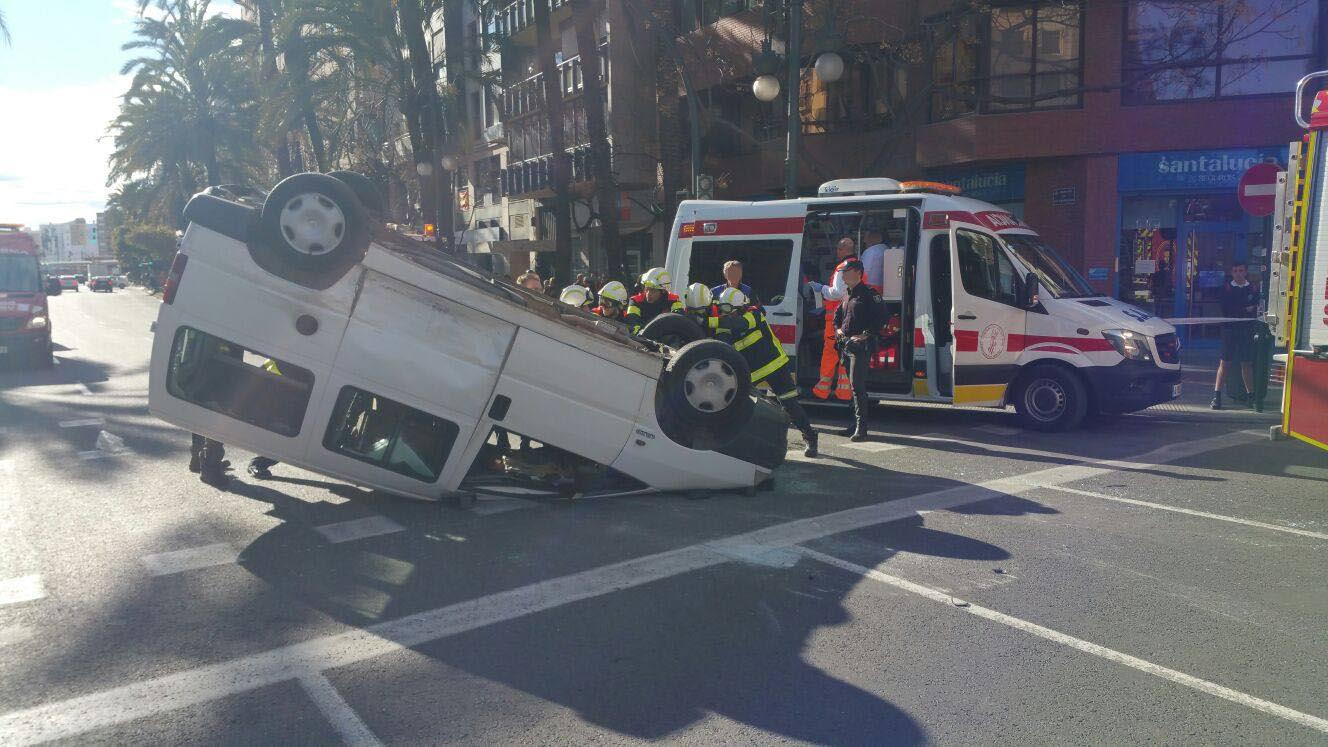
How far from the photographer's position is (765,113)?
78.0 ft

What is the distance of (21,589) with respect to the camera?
5148mm

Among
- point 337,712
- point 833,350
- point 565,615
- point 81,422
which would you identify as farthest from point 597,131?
point 337,712

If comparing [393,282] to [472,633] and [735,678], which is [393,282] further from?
[735,678]

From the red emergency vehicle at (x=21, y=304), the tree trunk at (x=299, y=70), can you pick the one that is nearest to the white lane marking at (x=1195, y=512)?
the red emergency vehicle at (x=21, y=304)

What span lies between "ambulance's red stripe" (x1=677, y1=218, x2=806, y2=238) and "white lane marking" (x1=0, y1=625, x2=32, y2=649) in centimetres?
826

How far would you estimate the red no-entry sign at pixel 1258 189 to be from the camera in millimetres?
11031

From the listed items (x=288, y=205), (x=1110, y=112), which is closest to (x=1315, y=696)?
(x=288, y=205)

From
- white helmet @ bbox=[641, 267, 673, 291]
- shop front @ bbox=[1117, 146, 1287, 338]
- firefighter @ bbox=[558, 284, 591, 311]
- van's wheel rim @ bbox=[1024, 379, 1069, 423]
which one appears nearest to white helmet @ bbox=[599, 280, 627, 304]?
firefighter @ bbox=[558, 284, 591, 311]

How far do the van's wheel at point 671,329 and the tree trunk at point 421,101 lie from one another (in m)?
16.7

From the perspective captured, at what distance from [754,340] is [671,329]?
29.1 inches

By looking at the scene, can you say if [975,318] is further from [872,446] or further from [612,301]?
[612,301]

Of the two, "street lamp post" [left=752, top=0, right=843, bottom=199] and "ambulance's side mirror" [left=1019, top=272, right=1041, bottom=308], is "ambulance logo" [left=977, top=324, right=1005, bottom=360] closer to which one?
"ambulance's side mirror" [left=1019, top=272, right=1041, bottom=308]

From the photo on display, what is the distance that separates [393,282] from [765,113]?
19317 millimetres

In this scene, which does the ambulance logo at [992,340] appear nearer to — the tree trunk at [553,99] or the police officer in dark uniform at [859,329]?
the police officer in dark uniform at [859,329]
